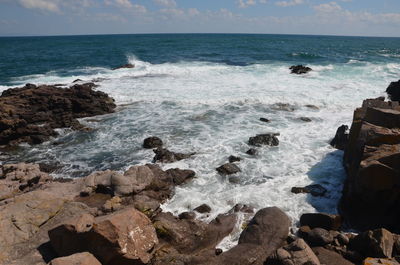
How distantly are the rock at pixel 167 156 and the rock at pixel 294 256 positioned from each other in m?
6.82

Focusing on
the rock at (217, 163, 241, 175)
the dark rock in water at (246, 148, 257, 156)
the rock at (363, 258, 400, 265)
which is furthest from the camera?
the dark rock in water at (246, 148, 257, 156)

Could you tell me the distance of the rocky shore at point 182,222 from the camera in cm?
666

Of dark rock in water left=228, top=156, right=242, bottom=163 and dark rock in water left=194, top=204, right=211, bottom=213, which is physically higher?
dark rock in water left=228, top=156, right=242, bottom=163

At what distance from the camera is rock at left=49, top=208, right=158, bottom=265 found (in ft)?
21.1

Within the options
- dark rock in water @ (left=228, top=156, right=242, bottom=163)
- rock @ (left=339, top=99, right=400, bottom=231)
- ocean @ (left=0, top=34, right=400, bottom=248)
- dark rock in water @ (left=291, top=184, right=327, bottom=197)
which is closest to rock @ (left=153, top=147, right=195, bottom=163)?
ocean @ (left=0, top=34, right=400, bottom=248)

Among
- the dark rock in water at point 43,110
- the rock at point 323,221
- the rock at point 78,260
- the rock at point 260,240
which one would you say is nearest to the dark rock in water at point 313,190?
the rock at point 323,221

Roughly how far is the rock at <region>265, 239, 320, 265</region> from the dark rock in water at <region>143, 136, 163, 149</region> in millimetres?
8688

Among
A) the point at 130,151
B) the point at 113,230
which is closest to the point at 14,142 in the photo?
the point at 130,151

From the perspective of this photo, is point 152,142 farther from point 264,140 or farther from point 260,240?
point 260,240

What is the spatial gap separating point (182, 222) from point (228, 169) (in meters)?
4.11

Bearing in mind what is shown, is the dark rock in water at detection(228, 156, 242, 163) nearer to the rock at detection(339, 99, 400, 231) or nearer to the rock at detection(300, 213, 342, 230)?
the rock at detection(339, 99, 400, 231)

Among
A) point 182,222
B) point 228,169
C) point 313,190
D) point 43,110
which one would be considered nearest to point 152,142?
point 228,169

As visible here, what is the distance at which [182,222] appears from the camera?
8250mm

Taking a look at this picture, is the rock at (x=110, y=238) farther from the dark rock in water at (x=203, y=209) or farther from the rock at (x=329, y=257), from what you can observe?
the rock at (x=329, y=257)
